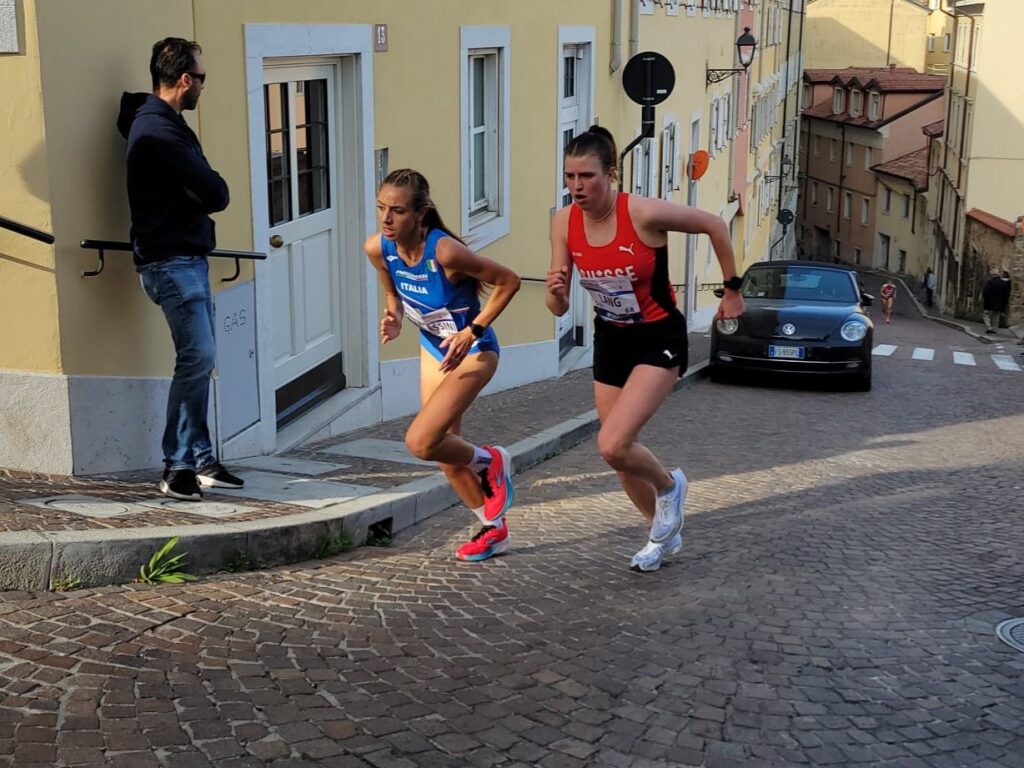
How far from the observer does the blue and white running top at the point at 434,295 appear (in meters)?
5.84

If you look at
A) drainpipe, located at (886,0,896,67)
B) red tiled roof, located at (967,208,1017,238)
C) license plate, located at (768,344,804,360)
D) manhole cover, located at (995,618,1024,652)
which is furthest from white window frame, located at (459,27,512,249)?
drainpipe, located at (886,0,896,67)

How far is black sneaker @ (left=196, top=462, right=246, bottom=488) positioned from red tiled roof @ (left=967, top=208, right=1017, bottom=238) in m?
36.3

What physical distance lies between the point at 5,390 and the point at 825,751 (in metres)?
4.06

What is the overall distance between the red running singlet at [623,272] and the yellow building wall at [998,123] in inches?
1602

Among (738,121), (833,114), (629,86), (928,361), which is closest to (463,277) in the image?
(629,86)

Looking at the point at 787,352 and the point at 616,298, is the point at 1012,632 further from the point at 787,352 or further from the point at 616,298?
the point at 787,352

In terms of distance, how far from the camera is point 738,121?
32688 millimetres

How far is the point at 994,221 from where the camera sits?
4134cm

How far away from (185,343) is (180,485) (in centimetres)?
66

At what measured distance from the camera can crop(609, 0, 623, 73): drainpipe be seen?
49.0ft

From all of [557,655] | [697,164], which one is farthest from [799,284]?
[557,655]

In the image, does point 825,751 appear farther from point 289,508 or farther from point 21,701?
point 289,508

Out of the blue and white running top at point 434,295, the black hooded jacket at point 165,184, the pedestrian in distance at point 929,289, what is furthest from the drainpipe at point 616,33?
the pedestrian in distance at point 929,289

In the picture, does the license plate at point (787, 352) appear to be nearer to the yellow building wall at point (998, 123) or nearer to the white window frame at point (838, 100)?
the yellow building wall at point (998, 123)
